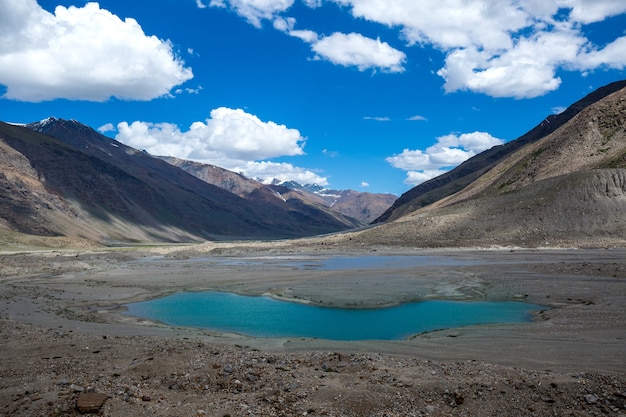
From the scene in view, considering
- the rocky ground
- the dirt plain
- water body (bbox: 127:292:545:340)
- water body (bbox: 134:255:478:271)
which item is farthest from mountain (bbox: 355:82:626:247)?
the rocky ground

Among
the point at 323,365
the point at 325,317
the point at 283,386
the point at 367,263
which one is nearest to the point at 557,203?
the point at 367,263

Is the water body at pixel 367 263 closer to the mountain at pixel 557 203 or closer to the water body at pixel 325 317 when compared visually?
the mountain at pixel 557 203

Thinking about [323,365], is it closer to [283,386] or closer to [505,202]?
[283,386]

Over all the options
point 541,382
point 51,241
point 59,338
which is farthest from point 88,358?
point 51,241

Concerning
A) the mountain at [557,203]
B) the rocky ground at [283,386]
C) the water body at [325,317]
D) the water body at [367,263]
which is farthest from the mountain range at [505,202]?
the rocky ground at [283,386]

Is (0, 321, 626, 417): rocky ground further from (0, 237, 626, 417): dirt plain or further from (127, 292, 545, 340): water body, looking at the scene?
(127, 292, 545, 340): water body

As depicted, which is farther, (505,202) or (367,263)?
(505,202)
